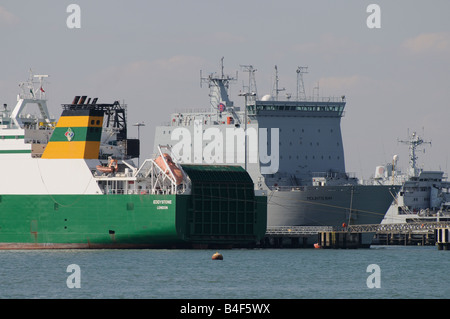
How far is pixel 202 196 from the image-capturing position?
7131 cm

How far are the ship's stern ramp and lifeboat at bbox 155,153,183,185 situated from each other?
789 millimetres

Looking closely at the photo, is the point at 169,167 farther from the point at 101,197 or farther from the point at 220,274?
the point at 220,274

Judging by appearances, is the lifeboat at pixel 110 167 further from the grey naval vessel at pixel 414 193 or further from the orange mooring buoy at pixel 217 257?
the grey naval vessel at pixel 414 193

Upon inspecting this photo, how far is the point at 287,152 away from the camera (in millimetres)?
84125

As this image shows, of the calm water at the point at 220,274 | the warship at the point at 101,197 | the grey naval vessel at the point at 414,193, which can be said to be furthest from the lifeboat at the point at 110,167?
the grey naval vessel at the point at 414,193

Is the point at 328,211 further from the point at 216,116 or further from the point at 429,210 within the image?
the point at 429,210

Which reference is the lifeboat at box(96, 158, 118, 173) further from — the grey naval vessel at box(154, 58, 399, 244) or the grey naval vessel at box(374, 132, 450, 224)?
the grey naval vessel at box(374, 132, 450, 224)

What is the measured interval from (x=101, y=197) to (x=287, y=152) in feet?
59.4

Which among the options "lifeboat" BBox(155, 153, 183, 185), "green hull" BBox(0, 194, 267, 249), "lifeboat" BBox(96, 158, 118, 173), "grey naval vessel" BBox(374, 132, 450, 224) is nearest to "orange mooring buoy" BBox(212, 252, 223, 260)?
"green hull" BBox(0, 194, 267, 249)

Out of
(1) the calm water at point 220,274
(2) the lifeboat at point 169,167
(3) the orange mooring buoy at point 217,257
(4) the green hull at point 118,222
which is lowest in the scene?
(1) the calm water at point 220,274

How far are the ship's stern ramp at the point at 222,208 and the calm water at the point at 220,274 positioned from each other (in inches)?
45.2

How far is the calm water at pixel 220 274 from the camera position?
48938 mm

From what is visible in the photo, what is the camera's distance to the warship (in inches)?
2788

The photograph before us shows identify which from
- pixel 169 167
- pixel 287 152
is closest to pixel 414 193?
pixel 287 152
